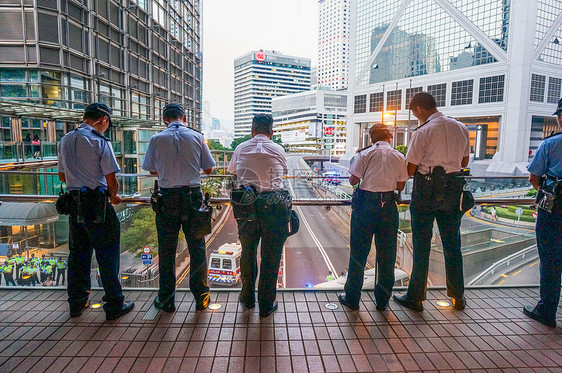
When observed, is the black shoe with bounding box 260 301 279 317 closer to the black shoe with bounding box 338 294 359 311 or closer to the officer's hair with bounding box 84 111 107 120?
the black shoe with bounding box 338 294 359 311

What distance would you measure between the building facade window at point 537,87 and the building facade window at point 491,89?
3.24 m

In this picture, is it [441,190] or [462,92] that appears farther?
[462,92]

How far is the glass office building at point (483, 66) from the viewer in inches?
1485

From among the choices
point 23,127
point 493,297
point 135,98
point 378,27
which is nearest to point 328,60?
point 378,27

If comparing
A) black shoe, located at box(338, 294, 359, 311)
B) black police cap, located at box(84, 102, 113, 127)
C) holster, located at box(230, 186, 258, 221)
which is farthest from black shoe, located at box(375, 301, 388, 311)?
black police cap, located at box(84, 102, 113, 127)

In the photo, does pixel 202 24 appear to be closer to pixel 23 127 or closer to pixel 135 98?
pixel 135 98

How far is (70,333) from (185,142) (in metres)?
1.62

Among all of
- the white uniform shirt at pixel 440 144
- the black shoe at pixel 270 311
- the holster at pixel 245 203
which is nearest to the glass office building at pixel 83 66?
the holster at pixel 245 203

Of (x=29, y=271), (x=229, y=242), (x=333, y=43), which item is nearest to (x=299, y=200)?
(x=229, y=242)

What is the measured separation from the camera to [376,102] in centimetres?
5131

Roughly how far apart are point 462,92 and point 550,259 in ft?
152

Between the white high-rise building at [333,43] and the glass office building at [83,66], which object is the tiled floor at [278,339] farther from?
the white high-rise building at [333,43]

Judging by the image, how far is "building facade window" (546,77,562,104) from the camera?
40.0 m

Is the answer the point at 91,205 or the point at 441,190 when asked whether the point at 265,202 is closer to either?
the point at 91,205
